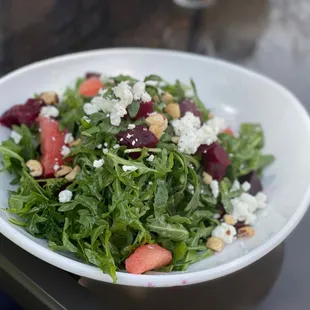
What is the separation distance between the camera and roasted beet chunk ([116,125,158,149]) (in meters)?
0.93

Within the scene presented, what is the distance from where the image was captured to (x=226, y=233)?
3.14ft

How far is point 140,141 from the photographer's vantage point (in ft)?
3.05

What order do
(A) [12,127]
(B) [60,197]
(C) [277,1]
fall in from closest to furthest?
1. (B) [60,197]
2. (A) [12,127]
3. (C) [277,1]

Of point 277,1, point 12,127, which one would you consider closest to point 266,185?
point 12,127

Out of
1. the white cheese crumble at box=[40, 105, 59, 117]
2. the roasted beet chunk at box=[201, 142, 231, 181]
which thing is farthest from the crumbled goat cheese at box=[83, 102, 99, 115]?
the roasted beet chunk at box=[201, 142, 231, 181]

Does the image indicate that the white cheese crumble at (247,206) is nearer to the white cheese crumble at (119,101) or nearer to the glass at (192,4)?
the white cheese crumble at (119,101)

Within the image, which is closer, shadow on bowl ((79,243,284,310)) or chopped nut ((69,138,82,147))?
shadow on bowl ((79,243,284,310))

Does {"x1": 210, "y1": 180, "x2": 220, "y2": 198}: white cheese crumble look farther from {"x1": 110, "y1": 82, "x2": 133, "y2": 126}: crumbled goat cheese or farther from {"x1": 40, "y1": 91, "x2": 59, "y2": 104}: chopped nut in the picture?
{"x1": 40, "y1": 91, "x2": 59, "y2": 104}: chopped nut

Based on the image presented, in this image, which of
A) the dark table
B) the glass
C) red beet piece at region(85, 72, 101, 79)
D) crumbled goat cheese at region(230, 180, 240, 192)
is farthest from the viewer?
the glass

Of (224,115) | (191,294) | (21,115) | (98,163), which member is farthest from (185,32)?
(191,294)

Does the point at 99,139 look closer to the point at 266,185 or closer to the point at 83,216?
the point at 83,216

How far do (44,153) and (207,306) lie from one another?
0.39m

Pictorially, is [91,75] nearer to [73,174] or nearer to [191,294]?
[73,174]

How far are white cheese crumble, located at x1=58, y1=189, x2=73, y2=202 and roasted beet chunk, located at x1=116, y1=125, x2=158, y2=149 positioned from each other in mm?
117
